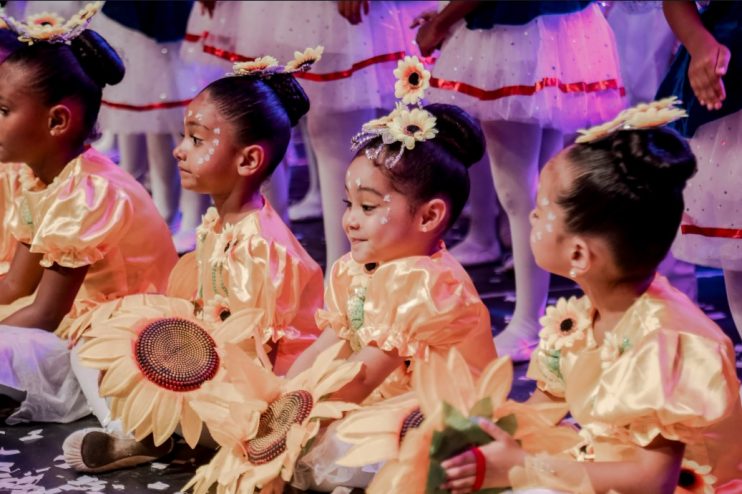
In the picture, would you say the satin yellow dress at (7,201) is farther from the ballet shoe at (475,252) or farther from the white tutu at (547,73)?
the ballet shoe at (475,252)

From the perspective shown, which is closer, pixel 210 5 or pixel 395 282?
pixel 395 282

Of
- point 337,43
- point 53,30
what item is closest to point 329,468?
point 53,30

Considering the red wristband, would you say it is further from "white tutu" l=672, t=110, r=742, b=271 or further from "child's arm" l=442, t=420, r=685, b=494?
"white tutu" l=672, t=110, r=742, b=271

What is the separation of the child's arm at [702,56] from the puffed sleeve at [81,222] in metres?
1.24

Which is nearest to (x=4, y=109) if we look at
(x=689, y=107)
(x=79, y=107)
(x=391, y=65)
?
(x=79, y=107)

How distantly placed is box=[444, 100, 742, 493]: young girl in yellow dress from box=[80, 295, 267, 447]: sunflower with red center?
0.74 metres

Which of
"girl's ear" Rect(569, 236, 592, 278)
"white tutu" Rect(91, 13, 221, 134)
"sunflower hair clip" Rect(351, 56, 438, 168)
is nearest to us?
"girl's ear" Rect(569, 236, 592, 278)

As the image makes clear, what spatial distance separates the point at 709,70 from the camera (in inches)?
90.1

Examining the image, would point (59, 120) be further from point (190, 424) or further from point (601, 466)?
point (601, 466)

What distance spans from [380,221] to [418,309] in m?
0.19

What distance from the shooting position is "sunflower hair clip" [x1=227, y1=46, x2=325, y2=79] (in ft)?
8.30

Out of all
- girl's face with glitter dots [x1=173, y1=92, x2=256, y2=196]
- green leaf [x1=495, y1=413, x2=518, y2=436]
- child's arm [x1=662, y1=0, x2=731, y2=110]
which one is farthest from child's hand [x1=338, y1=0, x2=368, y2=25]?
green leaf [x1=495, y1=413, x2=518, y2=436]

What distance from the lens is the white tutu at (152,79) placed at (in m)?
4.19

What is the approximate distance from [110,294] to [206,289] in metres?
0.32
